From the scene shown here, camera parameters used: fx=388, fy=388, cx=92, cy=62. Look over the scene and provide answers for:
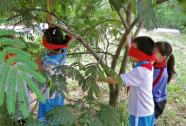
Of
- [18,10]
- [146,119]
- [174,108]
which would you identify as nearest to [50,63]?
[18,10]

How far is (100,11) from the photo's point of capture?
3502 millimetres

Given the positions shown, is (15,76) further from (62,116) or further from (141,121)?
(141,121)

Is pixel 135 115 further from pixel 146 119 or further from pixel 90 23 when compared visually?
pixel 90 23

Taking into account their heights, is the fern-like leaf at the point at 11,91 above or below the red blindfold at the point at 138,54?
below

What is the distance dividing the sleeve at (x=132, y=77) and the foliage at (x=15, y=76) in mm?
1408

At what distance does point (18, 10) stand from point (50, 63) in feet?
1.54

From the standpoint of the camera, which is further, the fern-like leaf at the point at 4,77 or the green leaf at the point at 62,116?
the green leaf at the point at 62,116

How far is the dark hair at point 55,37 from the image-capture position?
2834 mm

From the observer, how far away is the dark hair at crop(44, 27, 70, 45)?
9.30ft

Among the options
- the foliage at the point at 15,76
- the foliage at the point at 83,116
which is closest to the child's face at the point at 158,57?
the foliage at the point at 83,116

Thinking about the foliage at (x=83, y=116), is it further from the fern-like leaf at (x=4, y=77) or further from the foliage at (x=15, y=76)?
the fern-like leaf at (x=4, y=77)

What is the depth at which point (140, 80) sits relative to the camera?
283cm

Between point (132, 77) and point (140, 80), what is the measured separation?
87 mm

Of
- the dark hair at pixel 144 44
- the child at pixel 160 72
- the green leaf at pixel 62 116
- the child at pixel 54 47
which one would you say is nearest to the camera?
the green leaf at pixel 62 116
